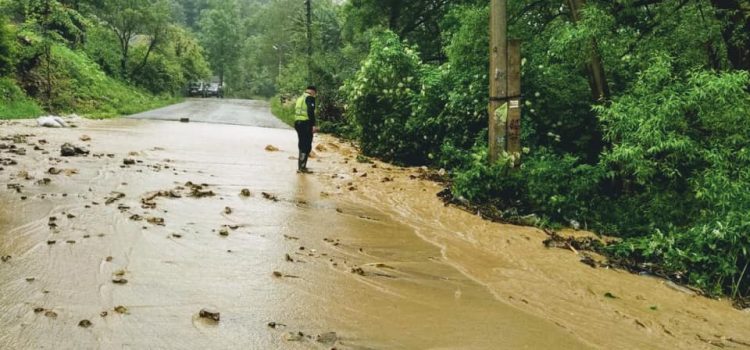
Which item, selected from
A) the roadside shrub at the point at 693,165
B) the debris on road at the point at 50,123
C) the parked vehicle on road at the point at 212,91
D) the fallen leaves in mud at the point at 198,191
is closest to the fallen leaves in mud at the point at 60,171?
the fallen leaves in mud at the point at 198,191

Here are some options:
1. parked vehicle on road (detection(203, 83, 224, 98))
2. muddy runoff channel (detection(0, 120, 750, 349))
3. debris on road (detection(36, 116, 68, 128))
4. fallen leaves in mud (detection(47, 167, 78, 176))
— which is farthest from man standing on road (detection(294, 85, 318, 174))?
parked vehicle on road (detection(203, 83, 224, 98))

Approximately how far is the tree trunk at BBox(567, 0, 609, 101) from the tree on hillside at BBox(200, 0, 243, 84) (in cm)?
7273

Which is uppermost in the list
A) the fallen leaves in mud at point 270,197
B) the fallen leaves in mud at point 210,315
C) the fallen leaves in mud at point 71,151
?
the fallen leaves in mud at point 71,151

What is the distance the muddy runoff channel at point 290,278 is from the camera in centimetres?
379

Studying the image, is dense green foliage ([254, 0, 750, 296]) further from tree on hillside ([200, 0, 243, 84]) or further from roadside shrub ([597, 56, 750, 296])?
tree on hillside ([200, 0, 243, 84])

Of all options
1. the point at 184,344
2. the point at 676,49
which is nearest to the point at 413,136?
the point at 676,49

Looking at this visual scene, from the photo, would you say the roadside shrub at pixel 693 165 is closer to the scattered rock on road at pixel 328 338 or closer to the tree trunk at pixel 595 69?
the tree trunk at pixel 595 69

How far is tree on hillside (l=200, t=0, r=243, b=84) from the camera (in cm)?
7606

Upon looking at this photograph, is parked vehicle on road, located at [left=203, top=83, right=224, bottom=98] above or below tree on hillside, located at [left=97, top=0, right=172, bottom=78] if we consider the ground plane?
below

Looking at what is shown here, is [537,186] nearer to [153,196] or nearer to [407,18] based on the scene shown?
[153,196]

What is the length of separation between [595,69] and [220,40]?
245 ft

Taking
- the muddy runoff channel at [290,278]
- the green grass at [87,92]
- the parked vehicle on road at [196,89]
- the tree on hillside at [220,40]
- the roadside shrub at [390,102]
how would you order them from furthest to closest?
the tree on hillside at [220,40], the parked vehicle on road at [196,89], the green grass at [87,92], the roadside shrub at [390,102], the muddy runoff channel at [290,278]

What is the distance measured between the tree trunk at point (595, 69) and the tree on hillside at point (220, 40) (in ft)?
239

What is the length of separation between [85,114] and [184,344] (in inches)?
837
